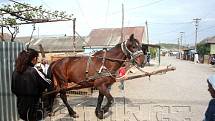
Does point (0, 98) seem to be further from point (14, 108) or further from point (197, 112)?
point (197, 112)

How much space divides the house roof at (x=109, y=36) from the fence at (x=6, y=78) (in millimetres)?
40152

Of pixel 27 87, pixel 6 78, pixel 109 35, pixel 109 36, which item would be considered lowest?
pixel 6 78

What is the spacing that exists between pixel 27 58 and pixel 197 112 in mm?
5860

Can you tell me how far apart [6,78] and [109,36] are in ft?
145

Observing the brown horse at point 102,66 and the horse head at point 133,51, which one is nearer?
the brown horse at point 102,66

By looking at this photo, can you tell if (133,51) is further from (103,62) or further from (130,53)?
(103,62)

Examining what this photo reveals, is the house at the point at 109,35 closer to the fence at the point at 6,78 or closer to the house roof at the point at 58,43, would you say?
the house roof at the point at 58,43

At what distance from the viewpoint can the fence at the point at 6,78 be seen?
6.63 metres

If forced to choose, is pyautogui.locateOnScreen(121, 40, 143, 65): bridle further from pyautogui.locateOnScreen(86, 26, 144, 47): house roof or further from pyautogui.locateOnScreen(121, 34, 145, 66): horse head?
pyautogui.locateOnScreen(86, 26, 144, 47): house roof

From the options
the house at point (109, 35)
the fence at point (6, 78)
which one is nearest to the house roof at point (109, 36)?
the house at point (109, 35)

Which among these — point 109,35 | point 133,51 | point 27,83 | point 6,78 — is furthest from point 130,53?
point 109,35

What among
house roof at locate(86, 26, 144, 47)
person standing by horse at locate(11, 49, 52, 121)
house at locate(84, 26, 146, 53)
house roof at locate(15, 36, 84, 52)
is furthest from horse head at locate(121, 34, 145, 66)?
house at locate(84, 26, 146, 53)

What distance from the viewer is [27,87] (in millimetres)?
4605

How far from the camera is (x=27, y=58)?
4.58 meters
